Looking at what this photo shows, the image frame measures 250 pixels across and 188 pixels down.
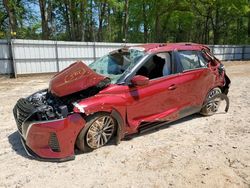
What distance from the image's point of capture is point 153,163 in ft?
12.8

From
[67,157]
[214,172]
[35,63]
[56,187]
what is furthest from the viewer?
[35,63]

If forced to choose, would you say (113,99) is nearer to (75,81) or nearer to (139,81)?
(139,81)

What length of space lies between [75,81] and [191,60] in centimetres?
271

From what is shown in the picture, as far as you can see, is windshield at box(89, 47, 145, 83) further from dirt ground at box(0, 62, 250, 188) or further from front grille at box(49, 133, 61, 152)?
front grille at box(49, 133, 61, 152)

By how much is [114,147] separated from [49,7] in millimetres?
22706

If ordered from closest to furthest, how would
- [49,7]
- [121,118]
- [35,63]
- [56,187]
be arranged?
[56,187] < [121,118] < [35,63] < [49,7]

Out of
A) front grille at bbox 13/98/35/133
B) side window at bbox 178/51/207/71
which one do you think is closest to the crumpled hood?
front grille at bbox 13/98/35/133

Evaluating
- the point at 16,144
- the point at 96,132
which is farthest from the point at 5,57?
the point at 96,132

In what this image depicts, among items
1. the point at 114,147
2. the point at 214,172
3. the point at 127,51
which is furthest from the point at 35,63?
the point at 214,172

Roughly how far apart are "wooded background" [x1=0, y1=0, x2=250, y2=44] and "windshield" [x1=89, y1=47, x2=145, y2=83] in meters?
14.8

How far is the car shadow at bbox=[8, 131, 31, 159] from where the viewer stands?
13.9 ft

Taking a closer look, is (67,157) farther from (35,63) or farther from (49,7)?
(49,7)

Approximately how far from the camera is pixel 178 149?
173 inches

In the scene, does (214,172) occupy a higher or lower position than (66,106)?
lower
